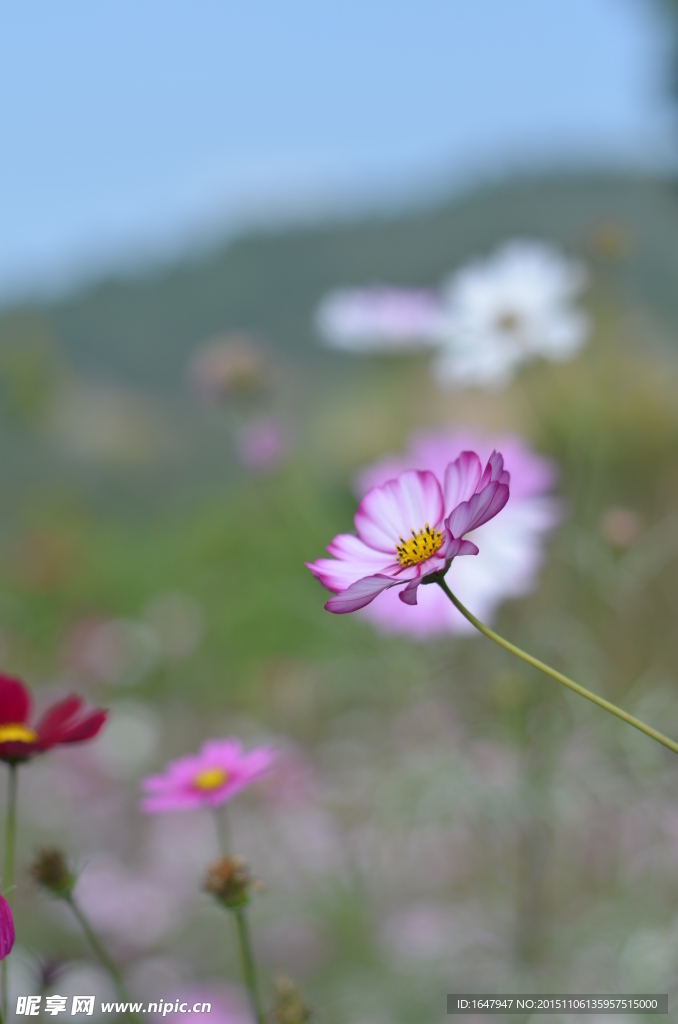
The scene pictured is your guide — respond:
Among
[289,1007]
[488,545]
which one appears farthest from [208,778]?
[488,545]

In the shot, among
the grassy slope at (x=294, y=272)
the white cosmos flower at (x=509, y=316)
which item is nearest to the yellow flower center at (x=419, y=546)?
the white cosmos flower at (x=509, y=316)

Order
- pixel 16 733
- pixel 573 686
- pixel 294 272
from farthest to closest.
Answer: pixel 294 272 → pixel 16 733 → pixel 573 686

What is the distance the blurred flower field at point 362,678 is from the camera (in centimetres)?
75

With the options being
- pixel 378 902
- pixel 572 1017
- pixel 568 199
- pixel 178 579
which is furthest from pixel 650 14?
pixel 572 1017

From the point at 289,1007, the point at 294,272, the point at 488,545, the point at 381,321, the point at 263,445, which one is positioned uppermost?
the point at 294,272

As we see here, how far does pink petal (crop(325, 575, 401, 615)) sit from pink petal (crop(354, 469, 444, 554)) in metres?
0.06

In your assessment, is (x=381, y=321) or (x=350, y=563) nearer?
(x=350, y=563)

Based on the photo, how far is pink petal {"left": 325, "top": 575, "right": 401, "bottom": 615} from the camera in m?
0.27

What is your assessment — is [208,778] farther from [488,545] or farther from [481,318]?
[481,318]

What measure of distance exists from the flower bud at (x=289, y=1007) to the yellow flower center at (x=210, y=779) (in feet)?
0.29

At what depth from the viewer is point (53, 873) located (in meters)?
0.33

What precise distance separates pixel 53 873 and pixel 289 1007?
95 millimetres

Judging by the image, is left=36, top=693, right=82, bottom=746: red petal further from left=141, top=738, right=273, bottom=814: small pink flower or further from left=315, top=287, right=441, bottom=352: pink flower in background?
left=315, top=287, right=441, bottom=352: pink flower in background

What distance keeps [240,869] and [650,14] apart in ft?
12.3
